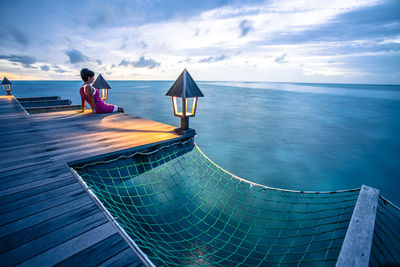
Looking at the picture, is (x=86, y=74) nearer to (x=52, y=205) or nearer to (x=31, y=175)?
(x=31, y=175)

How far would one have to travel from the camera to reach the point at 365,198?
2.69 m

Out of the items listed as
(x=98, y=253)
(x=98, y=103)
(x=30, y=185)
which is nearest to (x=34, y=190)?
(x=30, y=185)

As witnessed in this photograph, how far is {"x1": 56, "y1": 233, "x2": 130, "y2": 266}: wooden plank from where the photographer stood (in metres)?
1.57

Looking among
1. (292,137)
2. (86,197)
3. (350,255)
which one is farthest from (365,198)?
(292,137)

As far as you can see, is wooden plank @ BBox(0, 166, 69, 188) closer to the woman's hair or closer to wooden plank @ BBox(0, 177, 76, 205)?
wooden plank @ BBox(0, 177, 76, 205)

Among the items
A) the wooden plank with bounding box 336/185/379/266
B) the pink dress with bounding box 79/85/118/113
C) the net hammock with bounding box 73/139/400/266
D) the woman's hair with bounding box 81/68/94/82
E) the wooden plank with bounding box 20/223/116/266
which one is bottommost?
the net hammock with bounding box 73/139/400/266

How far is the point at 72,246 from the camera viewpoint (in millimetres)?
1702

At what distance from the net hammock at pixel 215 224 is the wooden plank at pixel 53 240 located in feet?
1.85

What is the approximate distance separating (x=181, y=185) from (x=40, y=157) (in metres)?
5.65

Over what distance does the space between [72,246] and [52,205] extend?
0.79 m

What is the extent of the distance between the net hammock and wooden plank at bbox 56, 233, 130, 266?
803 mm

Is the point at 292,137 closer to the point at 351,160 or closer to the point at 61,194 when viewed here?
the point at 351,160

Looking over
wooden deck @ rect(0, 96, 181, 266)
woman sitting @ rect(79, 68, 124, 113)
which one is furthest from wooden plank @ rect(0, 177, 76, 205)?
woman sitting @ rect(79, 68, 124, 113)

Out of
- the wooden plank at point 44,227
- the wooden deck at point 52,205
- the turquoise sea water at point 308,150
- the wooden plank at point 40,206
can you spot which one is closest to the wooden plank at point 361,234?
the wooden deck at point 52,205
